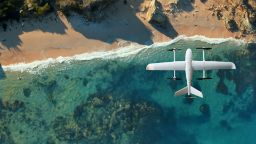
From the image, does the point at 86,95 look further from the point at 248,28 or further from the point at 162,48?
the point at 248,28

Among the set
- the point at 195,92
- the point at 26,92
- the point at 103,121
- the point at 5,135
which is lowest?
the point at 5,135

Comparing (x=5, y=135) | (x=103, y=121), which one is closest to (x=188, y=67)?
(x=103, y=121)

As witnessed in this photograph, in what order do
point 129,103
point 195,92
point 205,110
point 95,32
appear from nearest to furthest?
point 195,92 < point 95,32 < point 129,103 < point 205,110

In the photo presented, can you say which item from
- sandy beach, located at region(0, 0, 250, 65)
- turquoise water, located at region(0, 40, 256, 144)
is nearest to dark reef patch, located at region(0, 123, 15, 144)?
turquoise water, located at region(0, 40, 256, 144)

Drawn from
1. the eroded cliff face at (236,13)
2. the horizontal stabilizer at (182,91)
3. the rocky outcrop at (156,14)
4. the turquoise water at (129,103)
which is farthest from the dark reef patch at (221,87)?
the rocky outcrop at (156,14)

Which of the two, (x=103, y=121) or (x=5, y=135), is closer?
(x=5, y=135)

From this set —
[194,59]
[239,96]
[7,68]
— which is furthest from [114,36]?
[239,96]

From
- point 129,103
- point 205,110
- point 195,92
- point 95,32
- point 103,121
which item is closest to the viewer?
point 195,92

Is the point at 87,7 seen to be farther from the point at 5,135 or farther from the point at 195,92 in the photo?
the point at 5,135
